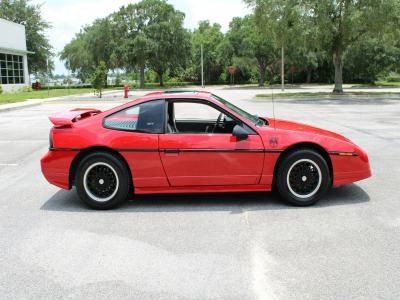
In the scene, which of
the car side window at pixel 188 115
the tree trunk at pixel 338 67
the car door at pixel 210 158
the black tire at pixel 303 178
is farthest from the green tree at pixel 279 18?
the car door at pixel 210 158

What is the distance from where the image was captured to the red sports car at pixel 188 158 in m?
5.55

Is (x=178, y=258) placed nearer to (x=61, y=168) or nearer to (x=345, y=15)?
(x=61, y=168)

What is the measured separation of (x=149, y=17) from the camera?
56969mm

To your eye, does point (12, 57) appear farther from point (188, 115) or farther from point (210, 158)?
point (210, 158)

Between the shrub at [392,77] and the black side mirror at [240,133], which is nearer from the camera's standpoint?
the black side mirror at [240,133]

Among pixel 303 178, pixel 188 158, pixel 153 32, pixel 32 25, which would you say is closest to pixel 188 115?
pixel 188 158

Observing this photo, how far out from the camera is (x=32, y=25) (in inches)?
2383

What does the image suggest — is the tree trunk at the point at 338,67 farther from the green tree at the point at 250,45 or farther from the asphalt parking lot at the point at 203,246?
the asphalt parking lot at the point at 203,246

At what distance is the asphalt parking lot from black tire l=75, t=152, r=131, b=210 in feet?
0.52

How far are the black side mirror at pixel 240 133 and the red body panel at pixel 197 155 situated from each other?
2.5 inches

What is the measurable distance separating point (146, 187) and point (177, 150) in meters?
0.60

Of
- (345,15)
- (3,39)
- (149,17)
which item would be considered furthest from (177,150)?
(149,17)

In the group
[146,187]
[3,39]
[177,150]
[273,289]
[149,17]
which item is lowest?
[273,289]

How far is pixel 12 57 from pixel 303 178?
47861 millimetres
